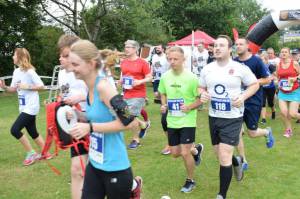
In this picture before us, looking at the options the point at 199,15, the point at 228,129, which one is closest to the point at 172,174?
the point at 228,129

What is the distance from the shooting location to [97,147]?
3.10 meters

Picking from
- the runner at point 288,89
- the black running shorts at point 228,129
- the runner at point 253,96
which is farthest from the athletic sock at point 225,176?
the runner at point 288,89

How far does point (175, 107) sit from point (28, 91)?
264 centimetres

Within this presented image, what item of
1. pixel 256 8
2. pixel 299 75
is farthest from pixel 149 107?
pixel 256 8

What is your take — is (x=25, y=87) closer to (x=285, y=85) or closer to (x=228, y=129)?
(x=228, y=129)

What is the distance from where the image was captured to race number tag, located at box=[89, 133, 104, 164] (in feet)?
10.0

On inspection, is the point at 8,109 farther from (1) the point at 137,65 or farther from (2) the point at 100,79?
(2) the point at 100,79

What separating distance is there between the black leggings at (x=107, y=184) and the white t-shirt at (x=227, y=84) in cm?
199

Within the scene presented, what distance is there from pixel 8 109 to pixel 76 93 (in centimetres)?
1036

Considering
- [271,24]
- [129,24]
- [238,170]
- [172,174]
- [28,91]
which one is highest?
[129,24]

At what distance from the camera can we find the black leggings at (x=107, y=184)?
306 centimetres

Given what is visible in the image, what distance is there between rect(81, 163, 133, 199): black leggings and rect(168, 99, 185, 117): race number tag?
2.10m

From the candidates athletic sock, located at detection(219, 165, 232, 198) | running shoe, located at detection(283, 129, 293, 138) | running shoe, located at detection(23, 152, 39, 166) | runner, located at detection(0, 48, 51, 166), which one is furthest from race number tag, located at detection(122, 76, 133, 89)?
running shoe, located at detection(283, 129, 293, 138)

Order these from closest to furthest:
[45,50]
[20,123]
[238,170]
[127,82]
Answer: [238,170] < [20,123] < [127,82] < [45,50]
